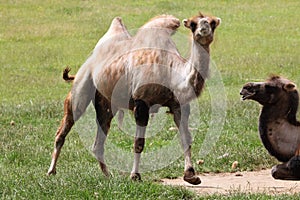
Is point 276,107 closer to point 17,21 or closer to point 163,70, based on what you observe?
point 163,70

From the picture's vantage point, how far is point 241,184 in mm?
8305

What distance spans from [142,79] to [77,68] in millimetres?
11194

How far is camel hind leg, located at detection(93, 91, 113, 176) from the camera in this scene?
875cm

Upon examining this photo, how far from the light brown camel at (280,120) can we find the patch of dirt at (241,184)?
18.9 inches

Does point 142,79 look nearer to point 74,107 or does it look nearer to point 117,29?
point 74,107

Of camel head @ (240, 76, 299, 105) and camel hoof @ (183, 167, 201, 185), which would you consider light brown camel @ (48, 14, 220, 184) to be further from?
camel head @ (240, 76, 299, 105)

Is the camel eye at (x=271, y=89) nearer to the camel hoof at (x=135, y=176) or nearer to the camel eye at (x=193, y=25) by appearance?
the camel eye at (x=193, y=25)

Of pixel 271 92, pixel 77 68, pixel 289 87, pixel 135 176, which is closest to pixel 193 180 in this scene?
pixel 135 176

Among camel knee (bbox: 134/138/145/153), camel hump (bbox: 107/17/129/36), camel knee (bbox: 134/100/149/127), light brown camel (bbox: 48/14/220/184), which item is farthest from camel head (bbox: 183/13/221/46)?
camel hump (bbox: 107/17/129/36)

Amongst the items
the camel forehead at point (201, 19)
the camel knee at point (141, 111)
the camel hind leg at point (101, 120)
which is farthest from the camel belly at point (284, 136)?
the camel hind leg at point (101, 120)

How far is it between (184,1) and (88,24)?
3.94 m

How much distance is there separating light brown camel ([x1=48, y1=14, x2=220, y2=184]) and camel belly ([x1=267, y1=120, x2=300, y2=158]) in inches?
32.5

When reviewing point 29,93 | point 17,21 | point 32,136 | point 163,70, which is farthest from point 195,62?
point 17,21

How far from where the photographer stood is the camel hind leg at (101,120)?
8750 millimetres
